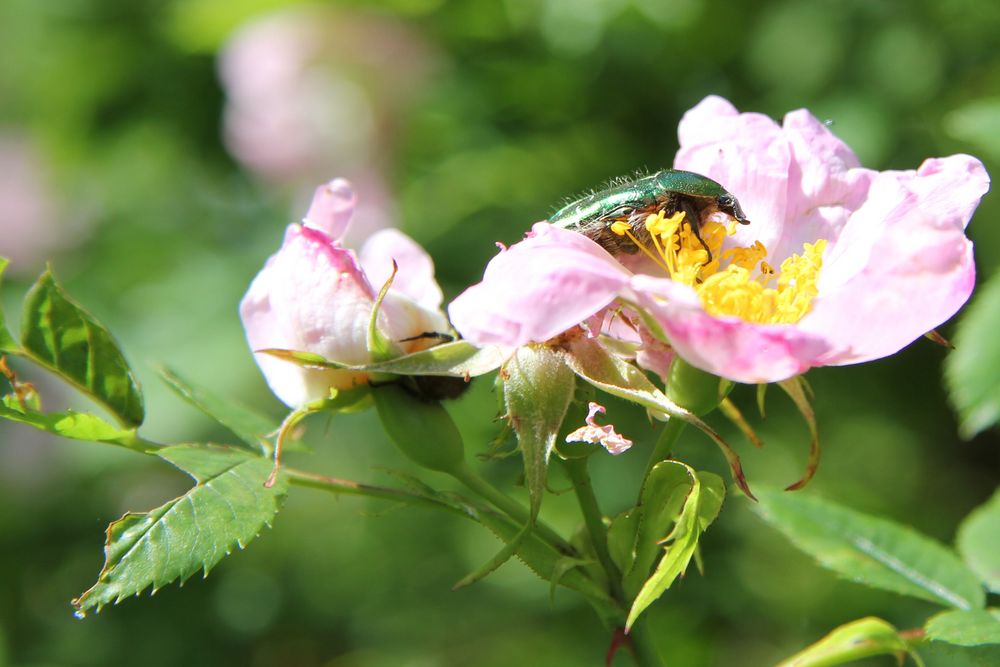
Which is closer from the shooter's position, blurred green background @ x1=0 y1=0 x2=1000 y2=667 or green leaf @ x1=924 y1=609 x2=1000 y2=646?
green leaf @ x1=924 y1=609 x2=1000 y2=646

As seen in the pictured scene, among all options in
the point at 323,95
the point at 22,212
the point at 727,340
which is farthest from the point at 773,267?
the point at 22,212

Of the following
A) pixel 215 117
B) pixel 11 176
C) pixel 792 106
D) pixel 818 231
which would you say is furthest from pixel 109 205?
pixel 818 231

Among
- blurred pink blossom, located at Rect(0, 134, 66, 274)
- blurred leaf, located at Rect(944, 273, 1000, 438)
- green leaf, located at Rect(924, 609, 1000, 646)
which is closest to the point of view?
green leaf, located at Rect(924, 609, 1000, 646)

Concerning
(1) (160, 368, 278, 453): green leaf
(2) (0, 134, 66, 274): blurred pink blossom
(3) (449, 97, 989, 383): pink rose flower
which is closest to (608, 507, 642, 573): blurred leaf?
(3) (449, 97, 989, 383): pink rose flower

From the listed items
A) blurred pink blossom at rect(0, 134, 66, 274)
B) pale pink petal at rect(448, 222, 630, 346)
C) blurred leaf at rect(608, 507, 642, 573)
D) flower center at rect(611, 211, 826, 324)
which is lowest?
blurred pink blossom at rect(0, 134, 66, 274)

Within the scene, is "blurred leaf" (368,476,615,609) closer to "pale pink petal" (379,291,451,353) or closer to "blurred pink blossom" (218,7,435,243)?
"pale pink petal" (379,291,451,353)

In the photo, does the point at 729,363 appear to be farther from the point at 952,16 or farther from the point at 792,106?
the point at 952,16

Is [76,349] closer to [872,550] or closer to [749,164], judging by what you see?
[749,164]

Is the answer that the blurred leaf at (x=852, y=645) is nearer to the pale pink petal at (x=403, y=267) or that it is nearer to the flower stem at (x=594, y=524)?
the flower stem at (x=594, y=524)
